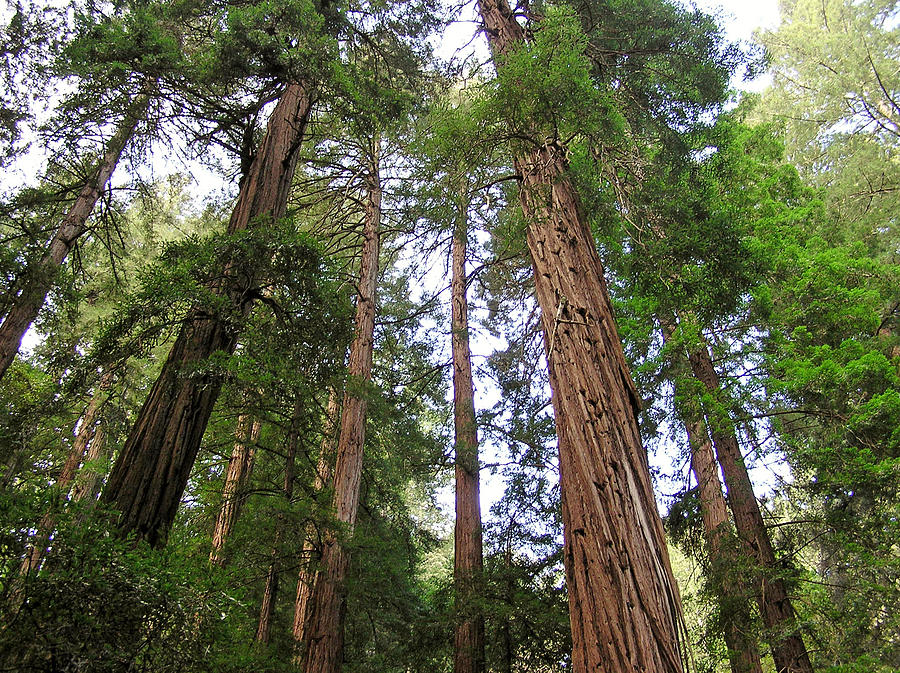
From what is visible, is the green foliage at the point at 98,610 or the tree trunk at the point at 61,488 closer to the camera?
the green foliage at the point at 98,610

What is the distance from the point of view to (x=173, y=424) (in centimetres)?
409

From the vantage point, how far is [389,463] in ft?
33.6

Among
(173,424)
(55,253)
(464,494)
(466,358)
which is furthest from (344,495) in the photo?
(55,253)

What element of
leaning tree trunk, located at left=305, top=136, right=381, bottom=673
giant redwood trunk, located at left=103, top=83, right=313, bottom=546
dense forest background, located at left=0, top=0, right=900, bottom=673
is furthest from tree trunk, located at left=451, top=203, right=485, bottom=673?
giant redwood trunk, located at left=103, top=83, right=313, bottom=546

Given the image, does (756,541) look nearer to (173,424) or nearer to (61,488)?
(173,424)

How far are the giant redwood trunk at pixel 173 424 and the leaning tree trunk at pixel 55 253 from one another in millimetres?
2622

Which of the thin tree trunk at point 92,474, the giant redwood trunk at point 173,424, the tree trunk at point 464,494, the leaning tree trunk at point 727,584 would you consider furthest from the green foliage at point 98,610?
the thin tree trunk at point 92,474

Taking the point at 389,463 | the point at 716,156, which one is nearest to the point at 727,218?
the point at 716,156

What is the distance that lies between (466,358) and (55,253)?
282 inches

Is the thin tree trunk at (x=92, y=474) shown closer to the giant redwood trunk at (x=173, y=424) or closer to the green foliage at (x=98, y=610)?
the giant redwood trunk at (x=173, y=424)

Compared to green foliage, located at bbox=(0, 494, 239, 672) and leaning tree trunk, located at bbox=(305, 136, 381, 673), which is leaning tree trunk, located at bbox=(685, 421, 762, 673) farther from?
green foliage, located at bbox=(0, 494, 239, 672)

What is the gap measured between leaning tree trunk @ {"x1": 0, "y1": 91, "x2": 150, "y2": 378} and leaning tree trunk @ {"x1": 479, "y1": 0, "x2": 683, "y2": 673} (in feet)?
14.9

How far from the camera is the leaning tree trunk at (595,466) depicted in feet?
8.60

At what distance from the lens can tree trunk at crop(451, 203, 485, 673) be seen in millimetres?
6863
